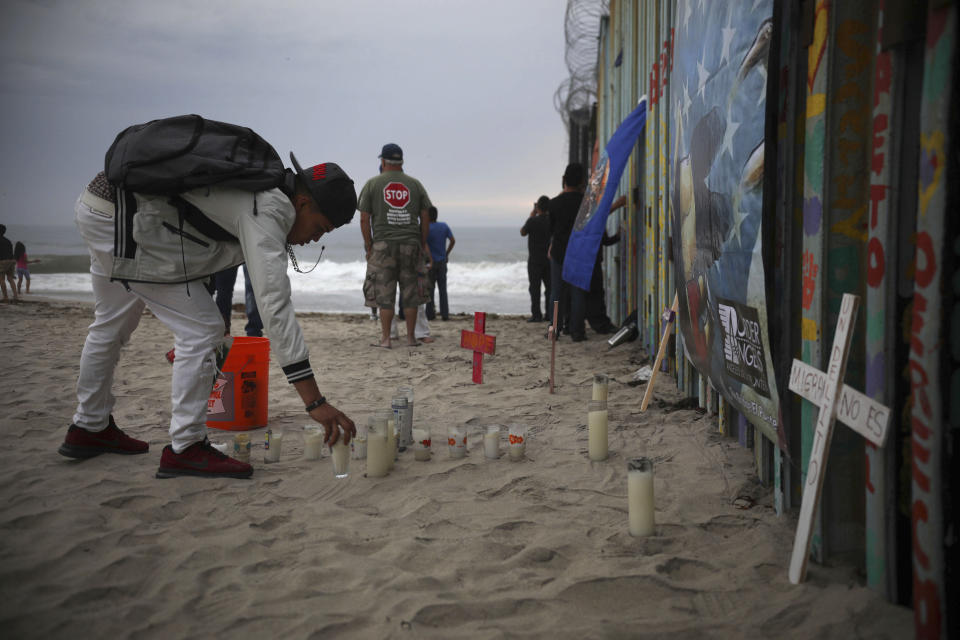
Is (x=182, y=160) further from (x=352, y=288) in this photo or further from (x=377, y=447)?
(x=352, y=288)

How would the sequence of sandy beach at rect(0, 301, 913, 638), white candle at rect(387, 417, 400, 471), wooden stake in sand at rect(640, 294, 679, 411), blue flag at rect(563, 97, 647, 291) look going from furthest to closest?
blue flag at rect(563, 97, 647, 291)
wooden stake in sand at rect(640, 294, 679, 411)
white candle at rect(387, 417, 400, 471)
sandy beach at rect(0, 301, 913, 638)

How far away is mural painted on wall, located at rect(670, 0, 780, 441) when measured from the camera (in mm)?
2156

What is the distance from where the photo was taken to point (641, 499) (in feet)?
7.51

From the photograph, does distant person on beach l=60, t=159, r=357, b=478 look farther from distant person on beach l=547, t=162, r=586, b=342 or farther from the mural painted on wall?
distant person on beach l=547, t=162, r=586, b=342

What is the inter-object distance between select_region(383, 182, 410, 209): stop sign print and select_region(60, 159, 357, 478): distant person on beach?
11.7 ft

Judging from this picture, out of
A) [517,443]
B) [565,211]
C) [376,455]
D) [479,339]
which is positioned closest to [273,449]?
[376,455]

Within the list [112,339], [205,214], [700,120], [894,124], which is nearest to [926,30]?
[894,124]

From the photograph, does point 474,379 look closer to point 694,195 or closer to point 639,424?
point 639,424

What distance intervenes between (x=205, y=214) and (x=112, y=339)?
0.81 metres

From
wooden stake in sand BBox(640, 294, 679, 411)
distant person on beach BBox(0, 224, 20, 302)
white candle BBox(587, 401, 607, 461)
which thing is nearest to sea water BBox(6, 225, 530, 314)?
distant person on beach BBox(0, 224, 20, 302)

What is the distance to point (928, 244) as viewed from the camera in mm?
1440

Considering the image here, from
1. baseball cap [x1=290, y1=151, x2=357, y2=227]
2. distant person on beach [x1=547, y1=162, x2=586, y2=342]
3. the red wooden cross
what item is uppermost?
Answer: distant person on beach [x1=547, y1=162, x2=586, y2=342]

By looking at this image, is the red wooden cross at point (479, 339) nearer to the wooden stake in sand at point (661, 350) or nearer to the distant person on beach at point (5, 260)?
the wooden stake in sand at point (661, 350)

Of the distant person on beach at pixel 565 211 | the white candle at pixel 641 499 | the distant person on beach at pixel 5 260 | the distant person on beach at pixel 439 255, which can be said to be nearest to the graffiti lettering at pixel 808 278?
the white candle at pixel 641 499
